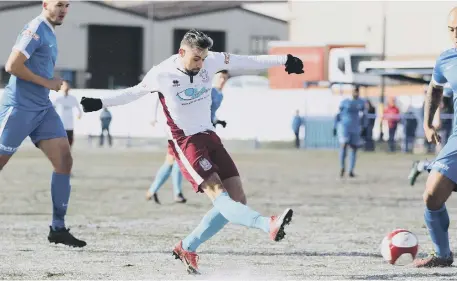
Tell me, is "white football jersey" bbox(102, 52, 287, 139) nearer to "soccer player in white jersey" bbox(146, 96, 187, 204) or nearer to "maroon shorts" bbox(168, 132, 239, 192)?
"maroon shorts" bbox(168, 132, 239, 192)

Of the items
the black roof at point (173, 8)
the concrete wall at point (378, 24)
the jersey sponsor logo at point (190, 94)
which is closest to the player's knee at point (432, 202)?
the jersey sponsor logo at point (190, 94)

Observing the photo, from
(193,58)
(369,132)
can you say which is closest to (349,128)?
(369,132)

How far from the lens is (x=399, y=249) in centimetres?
808

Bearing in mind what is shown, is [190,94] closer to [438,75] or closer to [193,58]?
[193,58]

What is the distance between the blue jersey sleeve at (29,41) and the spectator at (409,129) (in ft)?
85.4

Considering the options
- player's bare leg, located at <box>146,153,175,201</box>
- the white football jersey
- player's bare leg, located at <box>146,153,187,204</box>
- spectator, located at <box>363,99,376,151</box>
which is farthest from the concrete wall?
the white football jersey

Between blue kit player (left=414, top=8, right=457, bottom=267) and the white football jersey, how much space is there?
4.65ft

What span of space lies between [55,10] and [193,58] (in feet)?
5.74

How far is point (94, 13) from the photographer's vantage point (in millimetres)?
58938

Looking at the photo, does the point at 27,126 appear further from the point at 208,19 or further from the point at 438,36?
the point at 208,19

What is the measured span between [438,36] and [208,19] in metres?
17.6

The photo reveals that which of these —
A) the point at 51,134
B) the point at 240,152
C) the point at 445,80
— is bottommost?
the point at 240,152

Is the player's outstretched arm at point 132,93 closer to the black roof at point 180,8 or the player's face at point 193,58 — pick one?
the player's face at point 193,58

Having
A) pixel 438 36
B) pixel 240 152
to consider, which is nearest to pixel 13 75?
pixel 240 152
